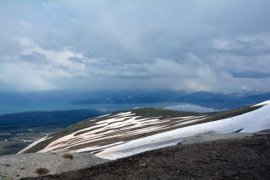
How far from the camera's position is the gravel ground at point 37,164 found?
121ft

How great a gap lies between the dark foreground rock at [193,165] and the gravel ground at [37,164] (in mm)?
10759

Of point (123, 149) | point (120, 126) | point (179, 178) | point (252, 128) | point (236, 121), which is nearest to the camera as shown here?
point (179, 178)

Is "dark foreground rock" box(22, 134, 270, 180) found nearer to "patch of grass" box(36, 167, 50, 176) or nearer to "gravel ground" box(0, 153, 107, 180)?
"gravel ground" box(0, 153, 107, 180)

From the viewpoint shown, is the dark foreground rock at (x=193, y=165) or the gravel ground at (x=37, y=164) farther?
the gravel ground at (x=37, y=164)

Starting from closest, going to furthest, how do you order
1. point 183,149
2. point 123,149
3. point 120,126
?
point 183,149 → point 123,149 → point 120,126

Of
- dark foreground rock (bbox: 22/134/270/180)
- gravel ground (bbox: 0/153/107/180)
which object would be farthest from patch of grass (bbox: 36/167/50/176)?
dark foreground rock (bbox: 22/134/270/180)

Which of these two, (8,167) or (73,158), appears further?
(73,158)

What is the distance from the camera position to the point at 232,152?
28812 millimetres

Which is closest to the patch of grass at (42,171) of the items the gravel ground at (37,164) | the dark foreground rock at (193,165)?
the gravel ground at (37,164)

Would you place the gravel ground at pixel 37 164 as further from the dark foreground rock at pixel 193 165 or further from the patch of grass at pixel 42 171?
the dark foreground rock at pixel 193 165

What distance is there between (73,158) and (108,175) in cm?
1917

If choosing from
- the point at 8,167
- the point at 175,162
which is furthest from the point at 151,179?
the point at 8,167

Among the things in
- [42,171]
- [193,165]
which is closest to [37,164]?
[42,171]

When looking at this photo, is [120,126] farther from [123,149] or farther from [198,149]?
[198,149]
